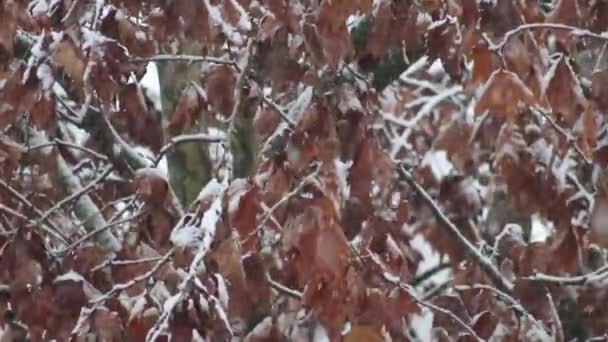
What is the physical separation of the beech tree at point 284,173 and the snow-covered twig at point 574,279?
13 millimetres

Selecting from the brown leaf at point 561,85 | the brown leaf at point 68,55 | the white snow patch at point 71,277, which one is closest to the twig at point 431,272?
the white snow patch at point 71,277

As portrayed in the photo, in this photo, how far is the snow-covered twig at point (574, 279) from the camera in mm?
3944

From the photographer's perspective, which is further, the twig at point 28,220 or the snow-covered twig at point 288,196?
the twig at point 28,220

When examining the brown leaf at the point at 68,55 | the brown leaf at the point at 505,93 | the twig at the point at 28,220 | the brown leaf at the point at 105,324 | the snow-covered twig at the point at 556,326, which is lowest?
the snow-covered twig at the point at 556,326

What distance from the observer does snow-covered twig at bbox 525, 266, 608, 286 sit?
12.9ft

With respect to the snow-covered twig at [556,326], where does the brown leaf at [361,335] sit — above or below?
above

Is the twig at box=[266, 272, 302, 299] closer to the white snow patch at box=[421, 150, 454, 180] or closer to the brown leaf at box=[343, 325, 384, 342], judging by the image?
the brown leaf at box=[343, 325, 384, 342]

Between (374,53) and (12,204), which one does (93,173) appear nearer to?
(12,204)

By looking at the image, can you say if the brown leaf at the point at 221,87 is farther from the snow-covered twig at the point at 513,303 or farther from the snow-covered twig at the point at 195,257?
the snow-covered twig at the point at 195,257

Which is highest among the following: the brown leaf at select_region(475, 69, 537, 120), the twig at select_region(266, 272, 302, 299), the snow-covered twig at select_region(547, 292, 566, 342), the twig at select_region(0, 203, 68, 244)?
the brown leaf at select_region(475, 69, 537, 120)

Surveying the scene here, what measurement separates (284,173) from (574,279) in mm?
1544

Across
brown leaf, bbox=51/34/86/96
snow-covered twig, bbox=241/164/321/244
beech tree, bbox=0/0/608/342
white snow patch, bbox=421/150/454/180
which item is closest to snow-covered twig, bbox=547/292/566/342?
beech tree, bbox=0/0/608/342

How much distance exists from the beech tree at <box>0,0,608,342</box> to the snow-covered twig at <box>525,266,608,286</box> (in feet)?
0.04

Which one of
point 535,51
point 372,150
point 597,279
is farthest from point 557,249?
point 372,150
